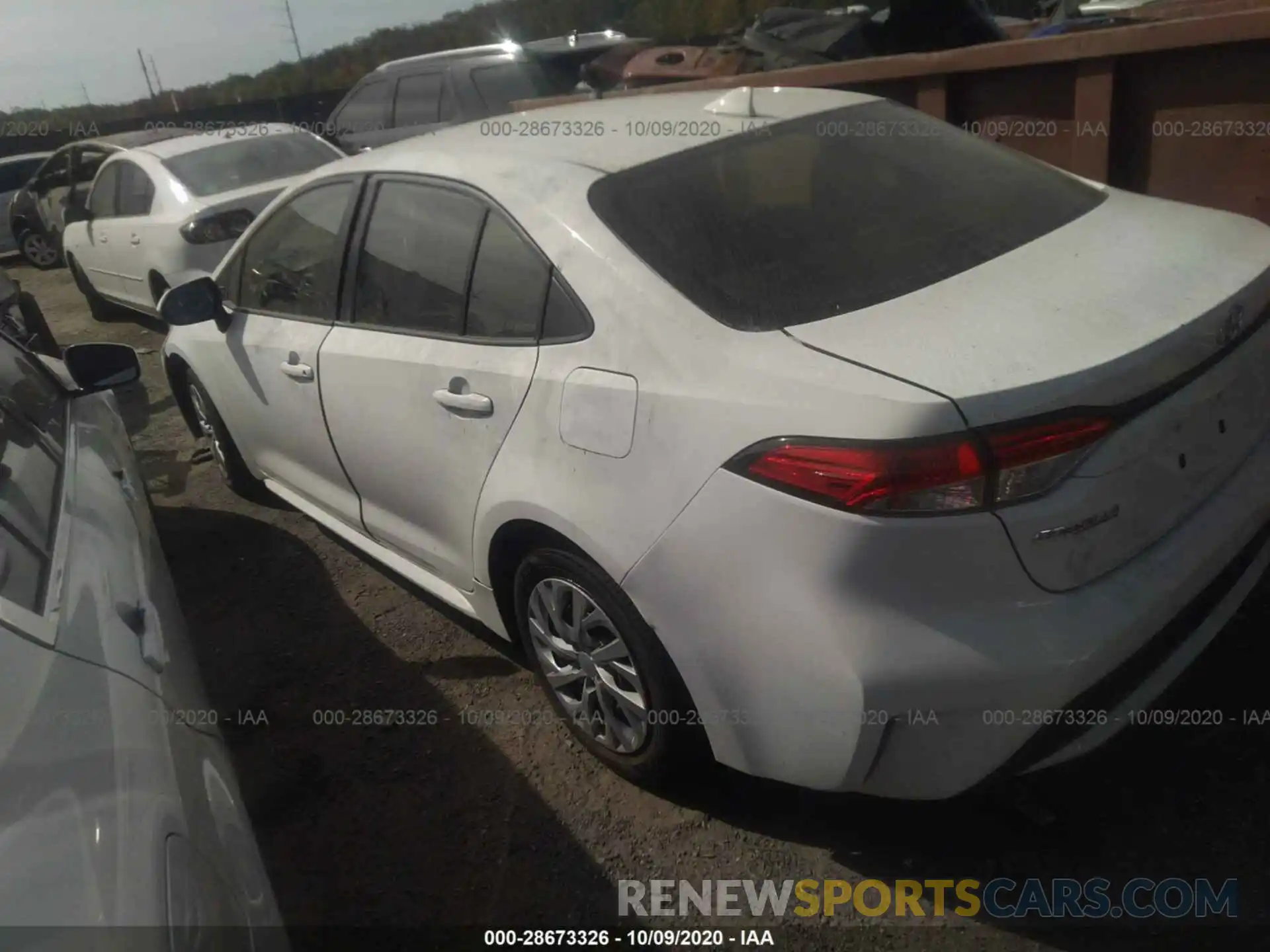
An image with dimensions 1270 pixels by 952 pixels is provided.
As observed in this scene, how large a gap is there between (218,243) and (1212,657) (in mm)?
6764

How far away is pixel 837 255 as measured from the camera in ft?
7.39

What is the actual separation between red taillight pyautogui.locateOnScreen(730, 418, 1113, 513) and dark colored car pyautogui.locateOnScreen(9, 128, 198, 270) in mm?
9455

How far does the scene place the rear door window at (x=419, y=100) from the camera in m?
9.08

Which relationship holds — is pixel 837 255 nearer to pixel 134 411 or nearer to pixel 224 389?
pixel 224 389

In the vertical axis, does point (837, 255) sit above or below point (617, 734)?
above

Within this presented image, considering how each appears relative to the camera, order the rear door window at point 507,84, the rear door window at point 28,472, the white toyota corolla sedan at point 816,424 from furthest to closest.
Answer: the rear door window at point 507,84 → the white toyota corolla sedan at point 816,424 → the rear door window at point 28,472

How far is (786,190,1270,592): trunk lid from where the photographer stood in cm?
178

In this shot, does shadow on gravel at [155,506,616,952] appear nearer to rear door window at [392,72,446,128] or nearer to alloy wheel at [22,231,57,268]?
rear door window at [392,72,446,128]

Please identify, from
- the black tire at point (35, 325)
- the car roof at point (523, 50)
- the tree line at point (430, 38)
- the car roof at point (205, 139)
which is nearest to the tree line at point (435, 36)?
the tree line at point (430, 38)

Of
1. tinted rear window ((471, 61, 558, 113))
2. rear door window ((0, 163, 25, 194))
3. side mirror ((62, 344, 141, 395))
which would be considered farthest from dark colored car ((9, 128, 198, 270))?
side mirror ((62, 344, 141, 395))

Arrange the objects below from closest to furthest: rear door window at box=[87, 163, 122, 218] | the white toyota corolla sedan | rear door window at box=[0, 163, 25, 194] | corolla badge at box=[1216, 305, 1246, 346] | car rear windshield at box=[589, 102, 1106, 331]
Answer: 1. the white toyota corolla sedan
2. corolla badge at box=[1216, 305, 1246, 346]
3. car rear windshield at box=[589, 102, 1106, 331]
4. rear door window at box=[87, 163, 122, 218]
5. rear door window at box=[0, 163, 25, 194]

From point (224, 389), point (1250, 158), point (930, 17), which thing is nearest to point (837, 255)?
point (1250, 158)

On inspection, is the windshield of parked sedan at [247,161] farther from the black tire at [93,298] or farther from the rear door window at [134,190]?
the black tire at [93,298]

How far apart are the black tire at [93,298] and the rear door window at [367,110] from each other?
291 centimetres
